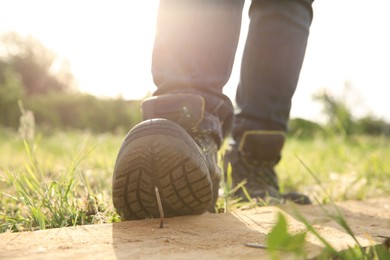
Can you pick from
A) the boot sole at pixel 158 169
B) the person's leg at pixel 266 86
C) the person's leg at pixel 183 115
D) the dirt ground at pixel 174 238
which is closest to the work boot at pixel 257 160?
the person's leg at pixel 266 86

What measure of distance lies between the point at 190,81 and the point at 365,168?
1.66 meters

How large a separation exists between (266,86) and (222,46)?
469mm

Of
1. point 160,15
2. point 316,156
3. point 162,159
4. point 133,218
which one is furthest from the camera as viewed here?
point 316,156

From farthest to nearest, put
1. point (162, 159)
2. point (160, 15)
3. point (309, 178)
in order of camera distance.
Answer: point (309, 178)
point (160, 15)
point (162, 159)

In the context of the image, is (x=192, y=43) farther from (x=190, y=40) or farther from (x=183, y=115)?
(x=183, y=115)

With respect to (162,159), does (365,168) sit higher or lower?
lower

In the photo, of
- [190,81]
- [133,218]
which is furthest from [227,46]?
[133,218]

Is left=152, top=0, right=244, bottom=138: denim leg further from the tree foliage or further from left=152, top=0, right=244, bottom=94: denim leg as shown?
the tree foliage

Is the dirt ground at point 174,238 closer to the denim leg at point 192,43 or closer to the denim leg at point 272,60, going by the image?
the denim leg at point 192,43

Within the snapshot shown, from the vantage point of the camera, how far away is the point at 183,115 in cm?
128

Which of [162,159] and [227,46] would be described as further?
[227,46]

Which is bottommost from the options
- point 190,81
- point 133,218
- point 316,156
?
point 316,156

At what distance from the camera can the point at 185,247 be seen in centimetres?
94

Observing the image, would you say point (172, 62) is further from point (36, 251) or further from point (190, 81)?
point (36, 251)
